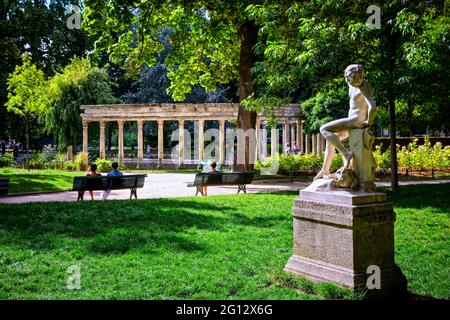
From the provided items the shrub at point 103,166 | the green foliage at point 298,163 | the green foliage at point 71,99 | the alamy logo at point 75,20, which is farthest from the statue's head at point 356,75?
the green foliage at point 71,99

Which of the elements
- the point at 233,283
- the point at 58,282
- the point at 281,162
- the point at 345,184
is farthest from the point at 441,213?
the point at 281,162

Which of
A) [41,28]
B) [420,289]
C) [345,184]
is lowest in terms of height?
[420,289]

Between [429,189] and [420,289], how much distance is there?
35.4ft

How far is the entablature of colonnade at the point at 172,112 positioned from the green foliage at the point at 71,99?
8.20ft

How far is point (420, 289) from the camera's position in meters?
6.51

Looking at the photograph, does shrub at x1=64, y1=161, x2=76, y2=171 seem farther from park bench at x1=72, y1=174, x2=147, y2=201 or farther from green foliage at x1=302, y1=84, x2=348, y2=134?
park bench at x1=72, y1=174, x2=147, y2=201

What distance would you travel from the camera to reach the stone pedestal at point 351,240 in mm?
6078

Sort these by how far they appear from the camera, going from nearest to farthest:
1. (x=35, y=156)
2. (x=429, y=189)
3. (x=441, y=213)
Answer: (x=441, y=213), (x=429, y=189), (x=35, y=156)

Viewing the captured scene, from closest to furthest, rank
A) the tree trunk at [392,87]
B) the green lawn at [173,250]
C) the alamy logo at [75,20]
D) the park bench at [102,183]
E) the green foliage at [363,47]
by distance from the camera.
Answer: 1. the green lawn at [173,250]
2. the green foliage at [363,47]
3. the tree trunk at [392,87]
4. the park bench at [102,183]
5. the alamy logo at [75,20]

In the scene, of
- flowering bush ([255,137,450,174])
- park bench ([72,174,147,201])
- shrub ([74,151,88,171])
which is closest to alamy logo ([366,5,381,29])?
park bench ([72,174,147,201])

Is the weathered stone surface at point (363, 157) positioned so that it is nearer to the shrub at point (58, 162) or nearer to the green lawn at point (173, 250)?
the green lawn at point (173, 250)

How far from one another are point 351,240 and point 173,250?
342 centimetres

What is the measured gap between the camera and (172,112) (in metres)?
32.5

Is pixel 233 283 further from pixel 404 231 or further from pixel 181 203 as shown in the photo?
pixel 181 203
